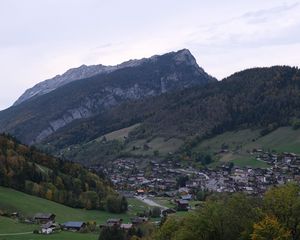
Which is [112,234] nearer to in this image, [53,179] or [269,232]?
[269,232]

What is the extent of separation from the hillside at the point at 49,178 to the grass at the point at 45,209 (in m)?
4.32

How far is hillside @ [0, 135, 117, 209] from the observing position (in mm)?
127625

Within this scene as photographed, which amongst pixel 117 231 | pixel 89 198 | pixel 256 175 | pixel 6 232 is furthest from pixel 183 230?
pixel 256 175

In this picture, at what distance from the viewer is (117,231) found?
79625 millimetres

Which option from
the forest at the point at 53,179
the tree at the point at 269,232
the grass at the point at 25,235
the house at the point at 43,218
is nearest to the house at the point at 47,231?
the grass at the point at 25,235

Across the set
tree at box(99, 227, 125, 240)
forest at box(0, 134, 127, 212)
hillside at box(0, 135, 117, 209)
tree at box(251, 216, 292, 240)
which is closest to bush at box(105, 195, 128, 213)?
forest at box(0, 134, 127, 212)

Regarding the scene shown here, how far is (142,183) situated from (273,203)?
140 metres

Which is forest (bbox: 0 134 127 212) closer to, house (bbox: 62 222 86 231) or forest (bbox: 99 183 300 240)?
house (bbox: 62 222 86 231)

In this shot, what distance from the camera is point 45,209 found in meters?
113

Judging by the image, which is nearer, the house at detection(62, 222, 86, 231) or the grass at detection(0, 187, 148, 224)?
the house at detection(62, 222, 86, 231)

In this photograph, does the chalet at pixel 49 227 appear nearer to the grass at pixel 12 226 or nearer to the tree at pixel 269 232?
the grass at pixel 12 226

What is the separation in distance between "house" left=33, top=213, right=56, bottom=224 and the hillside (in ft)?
64.6

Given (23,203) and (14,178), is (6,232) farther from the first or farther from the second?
(14,178)

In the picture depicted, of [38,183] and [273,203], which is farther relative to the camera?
[38,183]
